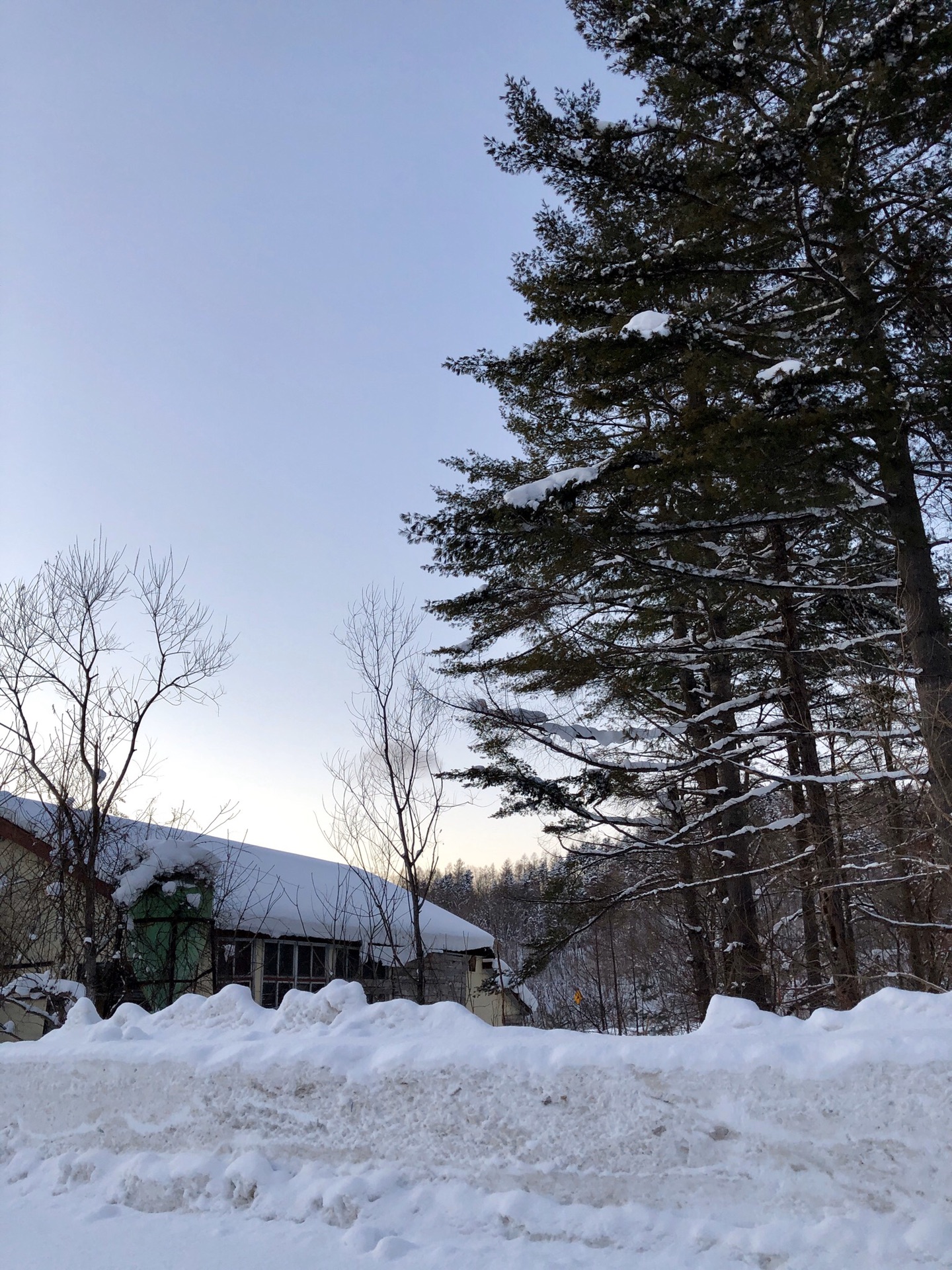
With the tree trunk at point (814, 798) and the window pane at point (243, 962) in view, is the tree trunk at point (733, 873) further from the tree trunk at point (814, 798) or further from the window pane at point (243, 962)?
the window pane at point (243, 962)

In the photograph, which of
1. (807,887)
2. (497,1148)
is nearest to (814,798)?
(807,887)

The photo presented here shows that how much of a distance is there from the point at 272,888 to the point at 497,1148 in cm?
1285

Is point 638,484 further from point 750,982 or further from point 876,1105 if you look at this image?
point 750,982

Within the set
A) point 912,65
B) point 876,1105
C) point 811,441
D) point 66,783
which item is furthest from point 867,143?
point 66,783

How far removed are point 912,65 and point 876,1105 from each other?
7.45 m

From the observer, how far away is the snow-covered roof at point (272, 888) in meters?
12.5

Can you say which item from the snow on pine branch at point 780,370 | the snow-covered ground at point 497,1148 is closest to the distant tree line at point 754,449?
the snow on pine branch at point 780,370

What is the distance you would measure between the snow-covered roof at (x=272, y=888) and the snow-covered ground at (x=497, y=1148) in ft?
20.1

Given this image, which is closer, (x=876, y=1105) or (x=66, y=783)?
(x=876, y=1105)

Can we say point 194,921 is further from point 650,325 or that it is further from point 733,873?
point 650,325

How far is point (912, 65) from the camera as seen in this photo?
22.1 feet

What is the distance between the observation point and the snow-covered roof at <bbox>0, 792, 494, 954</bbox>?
12.5 metres

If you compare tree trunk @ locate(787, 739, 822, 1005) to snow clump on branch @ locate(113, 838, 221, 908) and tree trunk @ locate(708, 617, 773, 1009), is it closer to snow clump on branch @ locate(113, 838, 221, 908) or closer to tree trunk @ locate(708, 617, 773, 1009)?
tree trunk @ locate(708, 617, 773, 1009)

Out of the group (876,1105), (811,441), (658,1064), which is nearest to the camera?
(876,1105)
